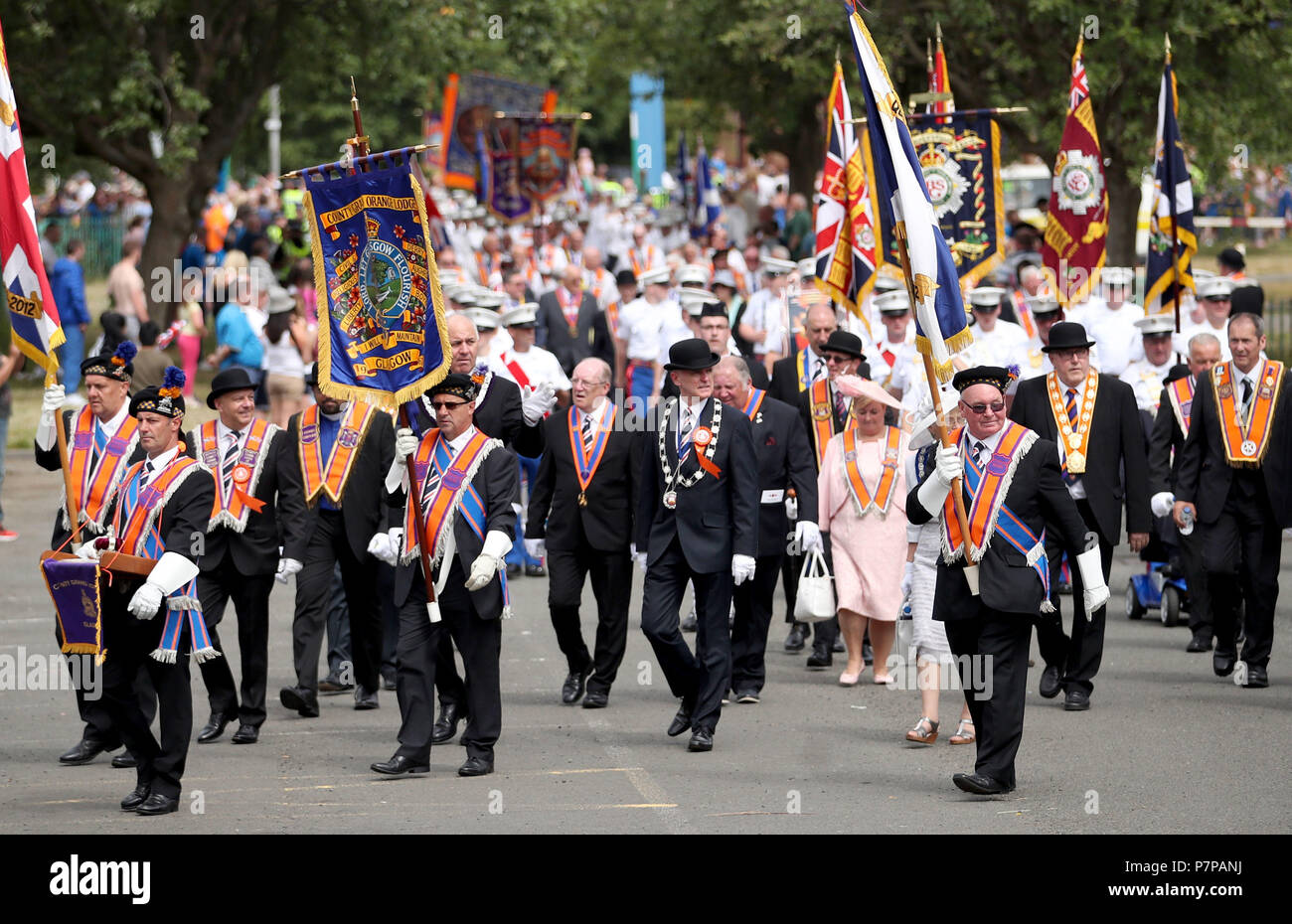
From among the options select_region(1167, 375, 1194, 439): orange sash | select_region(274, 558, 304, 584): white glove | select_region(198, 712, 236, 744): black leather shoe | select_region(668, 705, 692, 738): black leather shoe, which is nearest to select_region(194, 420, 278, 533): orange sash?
select_region(274, 558, 304, 584): white glove

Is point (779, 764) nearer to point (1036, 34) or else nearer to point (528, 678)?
point (528, 678)

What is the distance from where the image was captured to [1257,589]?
451 inches

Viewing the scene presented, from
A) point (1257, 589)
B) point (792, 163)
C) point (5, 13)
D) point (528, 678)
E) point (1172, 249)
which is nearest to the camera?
point (1257, 589)

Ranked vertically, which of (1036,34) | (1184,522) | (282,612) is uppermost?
(1036,34)

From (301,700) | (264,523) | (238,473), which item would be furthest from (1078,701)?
(238,473)

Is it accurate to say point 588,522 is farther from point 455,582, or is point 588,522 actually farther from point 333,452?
point 455,582

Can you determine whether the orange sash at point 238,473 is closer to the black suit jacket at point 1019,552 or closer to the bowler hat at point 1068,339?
the black suit jacket at point 1019,552

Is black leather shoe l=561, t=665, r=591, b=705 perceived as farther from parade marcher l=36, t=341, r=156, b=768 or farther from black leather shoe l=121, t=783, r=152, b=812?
black leather shoe l=121, t=783, r=152, b=812

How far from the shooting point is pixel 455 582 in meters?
9.72

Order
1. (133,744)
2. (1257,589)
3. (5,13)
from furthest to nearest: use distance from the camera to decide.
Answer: (5,13) → (1257,589) → (133,744)

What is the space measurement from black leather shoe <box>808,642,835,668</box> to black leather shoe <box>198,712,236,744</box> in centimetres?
377

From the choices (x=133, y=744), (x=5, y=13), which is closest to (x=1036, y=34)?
(x=5, y=13)

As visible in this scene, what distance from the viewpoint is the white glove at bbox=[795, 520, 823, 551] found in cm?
1096

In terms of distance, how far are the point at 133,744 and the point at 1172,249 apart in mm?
9791
